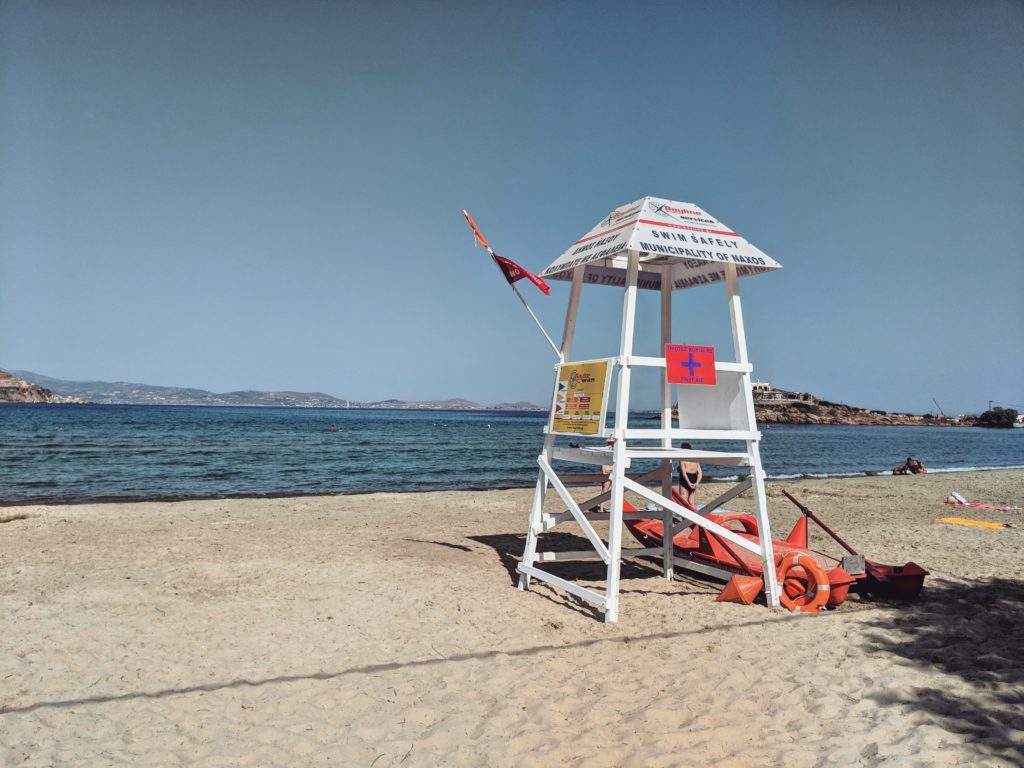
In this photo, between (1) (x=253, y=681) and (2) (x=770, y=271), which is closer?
(1) (x=253, y=681)

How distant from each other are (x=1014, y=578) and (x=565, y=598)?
5.69 m

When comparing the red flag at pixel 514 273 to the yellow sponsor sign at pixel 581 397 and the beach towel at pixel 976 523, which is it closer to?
the yellow sponsor sign at pixel 581 397

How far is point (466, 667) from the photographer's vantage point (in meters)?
5.21

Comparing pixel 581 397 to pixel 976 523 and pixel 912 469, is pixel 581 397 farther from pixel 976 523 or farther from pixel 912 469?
pixel 912 469

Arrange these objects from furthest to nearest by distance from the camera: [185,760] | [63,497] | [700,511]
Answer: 1. [63,497]
2. [700,511]
3. [185,760]

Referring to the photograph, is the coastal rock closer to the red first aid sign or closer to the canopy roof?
the canopy roof

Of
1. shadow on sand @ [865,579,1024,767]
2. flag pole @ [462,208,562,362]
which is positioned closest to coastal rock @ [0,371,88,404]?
flag pole @ [462,208,562,362]

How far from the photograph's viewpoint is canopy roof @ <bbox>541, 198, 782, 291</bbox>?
6.55 metres

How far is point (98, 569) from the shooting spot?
8375 mm

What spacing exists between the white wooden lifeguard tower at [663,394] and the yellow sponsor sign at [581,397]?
0.01 meters

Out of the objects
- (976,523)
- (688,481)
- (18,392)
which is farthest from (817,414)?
(18,392)

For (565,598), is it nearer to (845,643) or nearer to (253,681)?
(845,643)

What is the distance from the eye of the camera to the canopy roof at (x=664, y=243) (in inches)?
258

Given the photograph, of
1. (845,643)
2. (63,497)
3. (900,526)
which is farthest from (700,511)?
(63,497)
